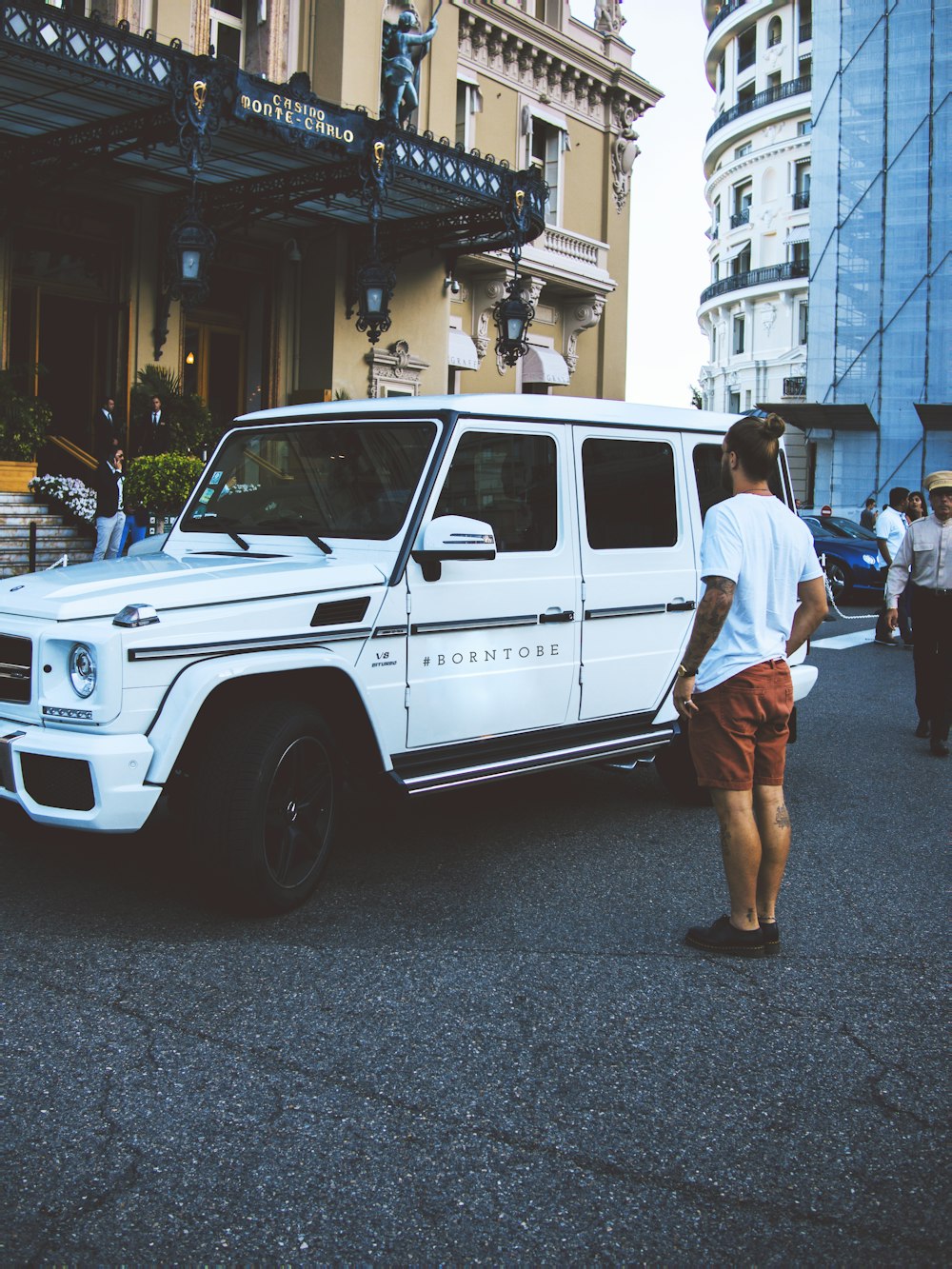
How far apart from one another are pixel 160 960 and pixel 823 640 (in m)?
13.0

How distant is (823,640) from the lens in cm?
1602

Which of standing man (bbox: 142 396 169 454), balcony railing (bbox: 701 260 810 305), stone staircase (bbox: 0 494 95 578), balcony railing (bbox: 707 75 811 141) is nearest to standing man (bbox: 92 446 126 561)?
stone staircase (bbox: 0 494 95 578)

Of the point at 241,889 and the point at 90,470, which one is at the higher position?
the point at 90,470

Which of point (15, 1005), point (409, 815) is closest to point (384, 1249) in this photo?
point (15, 1005)

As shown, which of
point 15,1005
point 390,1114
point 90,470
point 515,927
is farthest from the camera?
point 90,470

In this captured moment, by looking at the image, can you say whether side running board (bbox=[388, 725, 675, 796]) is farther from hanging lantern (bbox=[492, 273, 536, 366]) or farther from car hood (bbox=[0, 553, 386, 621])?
hanging lantern (bbox=[492, 273, 536, 366])

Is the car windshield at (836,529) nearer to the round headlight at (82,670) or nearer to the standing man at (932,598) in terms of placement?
the standing man at (932,598)

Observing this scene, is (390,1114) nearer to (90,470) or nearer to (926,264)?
(90,470)

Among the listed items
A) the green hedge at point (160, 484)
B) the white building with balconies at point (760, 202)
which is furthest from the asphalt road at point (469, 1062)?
the white building with balconies at point (760, 202)

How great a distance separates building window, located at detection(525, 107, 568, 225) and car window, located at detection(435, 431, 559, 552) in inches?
930

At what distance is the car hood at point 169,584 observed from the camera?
4438 millimetres

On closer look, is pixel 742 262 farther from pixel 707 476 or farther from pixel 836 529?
pixel 707 476

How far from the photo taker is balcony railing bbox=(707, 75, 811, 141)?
60.3 m

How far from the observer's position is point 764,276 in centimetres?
6219
